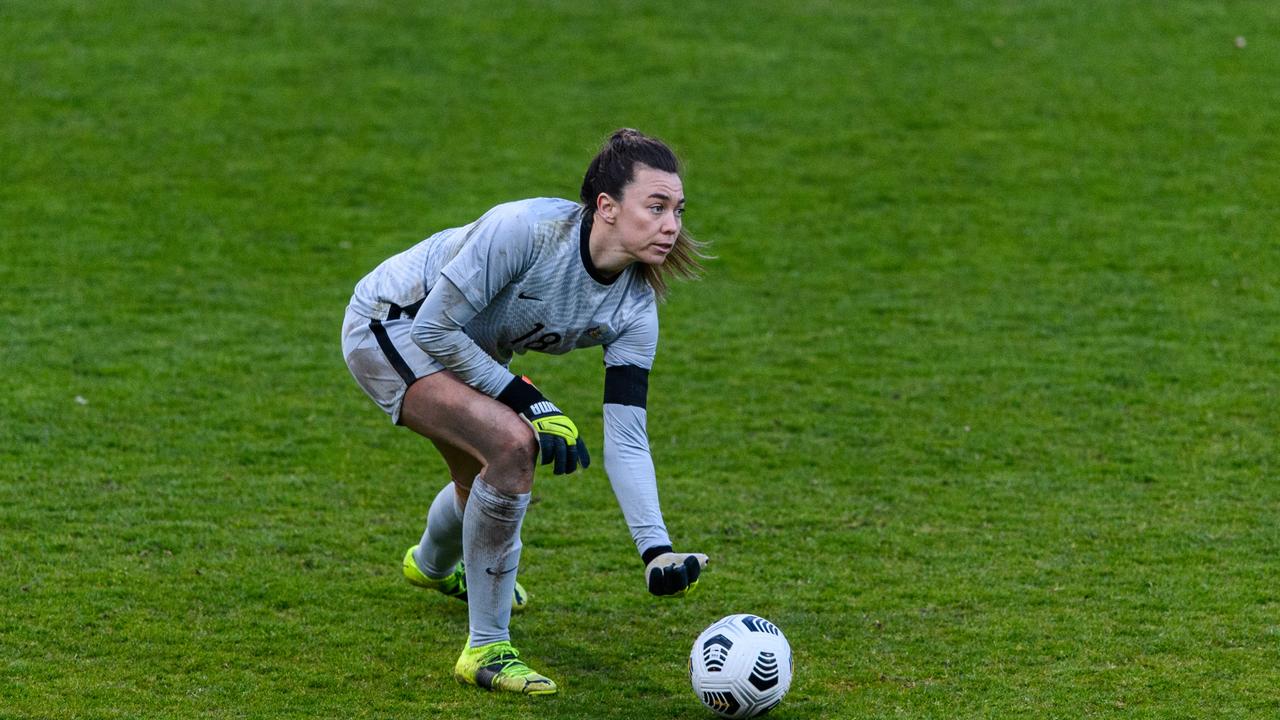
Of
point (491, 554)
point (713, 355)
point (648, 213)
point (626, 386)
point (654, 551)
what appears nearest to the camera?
point (654, 551)

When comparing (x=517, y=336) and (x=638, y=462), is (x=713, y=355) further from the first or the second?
(x=638, y=462)

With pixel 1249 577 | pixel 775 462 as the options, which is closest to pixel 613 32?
pixel 775 462

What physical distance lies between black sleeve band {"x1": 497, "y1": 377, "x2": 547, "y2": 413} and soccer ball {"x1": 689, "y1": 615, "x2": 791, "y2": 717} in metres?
1.08

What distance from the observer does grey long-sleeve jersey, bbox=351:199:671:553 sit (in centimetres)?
521

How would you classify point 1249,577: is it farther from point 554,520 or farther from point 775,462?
point 554,520

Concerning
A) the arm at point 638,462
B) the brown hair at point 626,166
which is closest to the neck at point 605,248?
the brown hair at point 626,166

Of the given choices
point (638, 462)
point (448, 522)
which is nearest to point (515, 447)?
point (638, 462)

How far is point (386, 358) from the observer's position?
5535mm

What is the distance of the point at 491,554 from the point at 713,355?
5.16 m

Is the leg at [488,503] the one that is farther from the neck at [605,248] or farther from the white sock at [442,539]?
the neck at [605,248]

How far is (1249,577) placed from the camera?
6539mm

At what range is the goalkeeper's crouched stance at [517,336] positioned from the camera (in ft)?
17.0

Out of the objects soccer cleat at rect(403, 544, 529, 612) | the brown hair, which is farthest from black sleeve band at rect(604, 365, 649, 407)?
soccer cleat at rect(403, 544, 529, 612)

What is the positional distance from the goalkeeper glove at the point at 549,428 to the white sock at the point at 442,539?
0.84m
